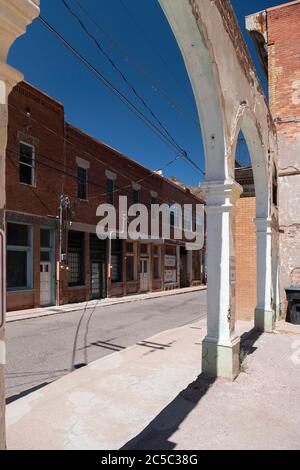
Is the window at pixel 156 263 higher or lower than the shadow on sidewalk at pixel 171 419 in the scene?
higher

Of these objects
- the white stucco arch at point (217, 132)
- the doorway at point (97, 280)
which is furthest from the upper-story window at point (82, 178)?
the white stucco arch at point (217, 132)

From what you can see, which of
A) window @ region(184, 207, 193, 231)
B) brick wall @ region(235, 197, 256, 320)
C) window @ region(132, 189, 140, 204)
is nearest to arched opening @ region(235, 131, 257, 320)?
brick wall @ region(235, 197, 256, 320)

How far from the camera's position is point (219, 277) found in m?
5.25

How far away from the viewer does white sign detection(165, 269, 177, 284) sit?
87.3 ft

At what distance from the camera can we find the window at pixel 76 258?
55.7 feet

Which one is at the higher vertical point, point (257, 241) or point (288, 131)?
point (288, 131)

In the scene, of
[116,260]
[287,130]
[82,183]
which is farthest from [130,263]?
[287,130]

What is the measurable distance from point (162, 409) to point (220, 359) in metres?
1.29

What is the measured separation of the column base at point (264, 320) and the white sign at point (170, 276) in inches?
707

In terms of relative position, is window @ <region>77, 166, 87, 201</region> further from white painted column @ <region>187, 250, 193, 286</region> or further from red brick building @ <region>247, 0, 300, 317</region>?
white painted column @ <region>187, 250, 193, 286</region>

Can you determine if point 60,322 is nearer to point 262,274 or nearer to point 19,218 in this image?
point 19,218

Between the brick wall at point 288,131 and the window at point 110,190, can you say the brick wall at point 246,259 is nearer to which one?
the brick wall at point 288,131

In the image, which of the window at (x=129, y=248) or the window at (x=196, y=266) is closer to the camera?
the window at (x=129, y=248)

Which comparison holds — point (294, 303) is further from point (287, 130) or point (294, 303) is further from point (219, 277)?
point (219, 277)
